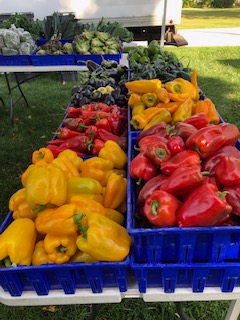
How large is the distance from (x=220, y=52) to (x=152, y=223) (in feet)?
29.9

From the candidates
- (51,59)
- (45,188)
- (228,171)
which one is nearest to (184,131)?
(228,171)

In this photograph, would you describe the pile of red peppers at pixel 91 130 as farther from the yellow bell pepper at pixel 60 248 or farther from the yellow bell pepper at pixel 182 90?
the yellow bell pepper at pixel 60 248

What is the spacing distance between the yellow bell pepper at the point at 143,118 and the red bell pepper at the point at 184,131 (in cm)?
51

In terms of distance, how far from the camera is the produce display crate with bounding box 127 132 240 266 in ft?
3.94

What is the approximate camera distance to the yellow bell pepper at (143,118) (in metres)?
2.26

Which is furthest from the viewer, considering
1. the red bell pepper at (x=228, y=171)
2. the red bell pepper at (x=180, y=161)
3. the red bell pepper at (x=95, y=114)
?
the red bell pepper at (x=95, y=114)

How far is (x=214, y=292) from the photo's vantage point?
1405 mm

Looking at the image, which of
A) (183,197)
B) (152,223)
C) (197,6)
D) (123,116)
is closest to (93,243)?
(152,223)

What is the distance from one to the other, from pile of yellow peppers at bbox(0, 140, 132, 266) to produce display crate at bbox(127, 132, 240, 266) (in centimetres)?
13

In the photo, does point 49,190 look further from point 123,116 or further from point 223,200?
point 123,116

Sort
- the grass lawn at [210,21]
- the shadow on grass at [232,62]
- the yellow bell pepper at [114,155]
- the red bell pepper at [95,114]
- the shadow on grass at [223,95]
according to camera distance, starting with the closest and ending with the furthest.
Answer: the yellow bell pepper at [114,155] → the red bell pepper at [95,114] → the shadow on grass at [223,95] → the shadow on grass at [232,62] → the grass lawn at [210,21]

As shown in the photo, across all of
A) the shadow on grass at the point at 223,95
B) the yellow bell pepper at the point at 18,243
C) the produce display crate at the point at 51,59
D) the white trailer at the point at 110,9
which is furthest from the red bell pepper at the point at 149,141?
the white trailer at the point at 110,9

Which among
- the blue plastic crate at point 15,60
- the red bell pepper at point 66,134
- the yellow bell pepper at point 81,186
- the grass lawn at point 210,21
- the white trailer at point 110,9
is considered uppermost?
the yellow bell pepper at point 81,186

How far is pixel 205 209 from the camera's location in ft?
3.93
